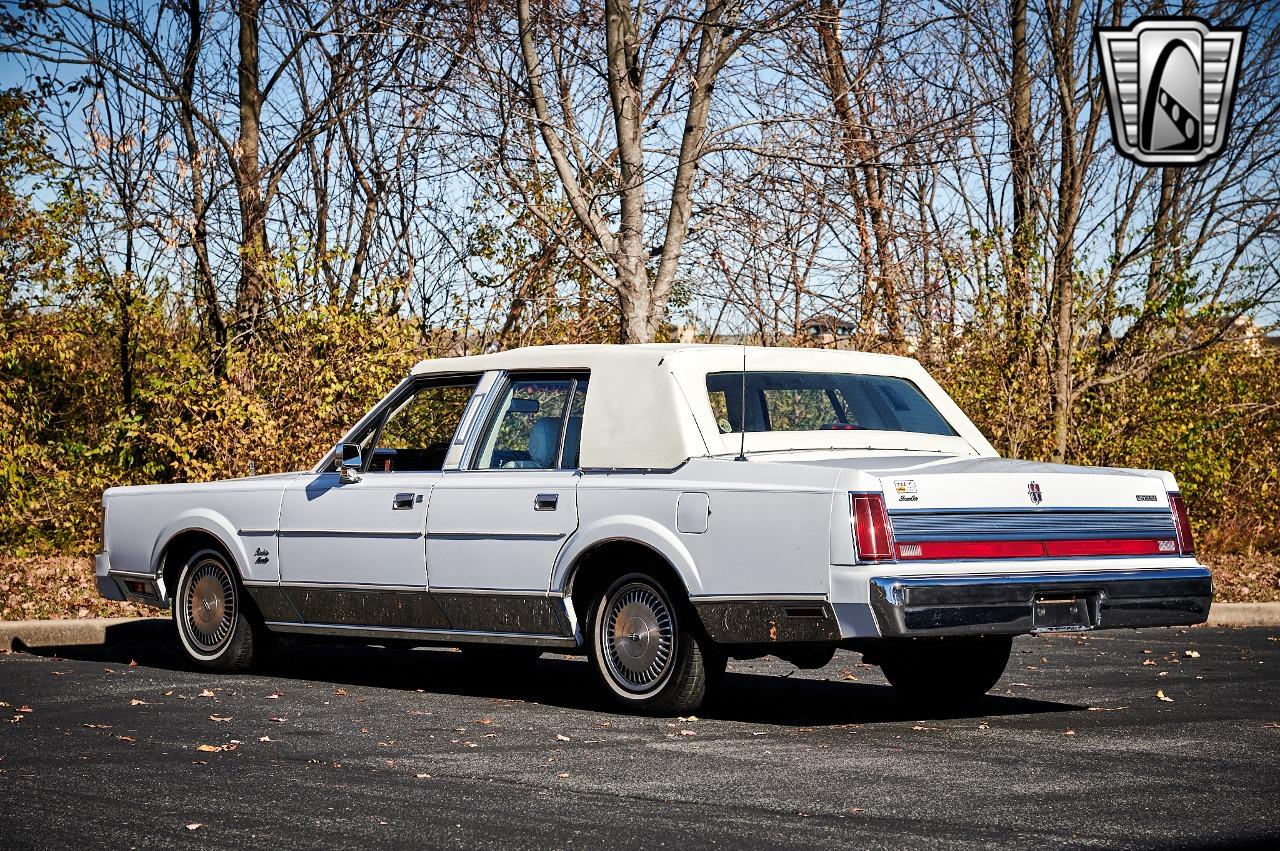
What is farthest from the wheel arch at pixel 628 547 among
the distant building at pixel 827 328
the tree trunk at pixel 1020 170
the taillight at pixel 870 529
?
the tree trunk at pixel 1020 170

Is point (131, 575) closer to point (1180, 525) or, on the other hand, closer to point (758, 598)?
point (758, 598)

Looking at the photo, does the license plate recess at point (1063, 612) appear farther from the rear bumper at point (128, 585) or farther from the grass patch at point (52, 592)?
the grass patch at point (52, 592)

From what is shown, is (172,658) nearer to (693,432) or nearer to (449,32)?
(693,432)

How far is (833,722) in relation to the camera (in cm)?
843

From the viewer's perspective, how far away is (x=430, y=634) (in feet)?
30.9

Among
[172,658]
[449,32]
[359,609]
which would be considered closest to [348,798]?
[359,609]

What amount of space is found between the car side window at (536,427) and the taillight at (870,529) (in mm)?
1907

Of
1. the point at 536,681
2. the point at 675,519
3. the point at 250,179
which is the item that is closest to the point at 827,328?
the point at 250,179

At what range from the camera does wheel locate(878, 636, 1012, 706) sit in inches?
360

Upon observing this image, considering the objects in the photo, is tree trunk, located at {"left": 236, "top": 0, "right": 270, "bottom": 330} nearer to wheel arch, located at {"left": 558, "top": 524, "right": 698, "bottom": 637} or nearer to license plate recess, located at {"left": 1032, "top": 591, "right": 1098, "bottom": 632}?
wheel arch, located at {"left": 558, "top": 524, "right": 698, "bottom": 637}

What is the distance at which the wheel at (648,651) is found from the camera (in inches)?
327

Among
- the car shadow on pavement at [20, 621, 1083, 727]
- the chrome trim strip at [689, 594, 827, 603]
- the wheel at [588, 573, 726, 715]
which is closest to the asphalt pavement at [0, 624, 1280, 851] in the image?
the car shadow on pavement at [20, 621, 1083, 727]

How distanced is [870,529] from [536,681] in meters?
3.54

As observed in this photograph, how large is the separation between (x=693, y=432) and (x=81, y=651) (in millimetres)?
5678
